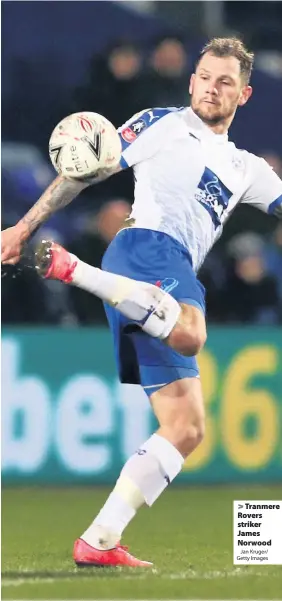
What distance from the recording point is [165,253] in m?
4.57

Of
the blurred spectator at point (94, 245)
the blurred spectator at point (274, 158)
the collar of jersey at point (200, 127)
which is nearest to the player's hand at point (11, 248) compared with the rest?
the collar of jersey at point (200, 127)

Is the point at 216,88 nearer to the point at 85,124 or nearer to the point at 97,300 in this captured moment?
the point at 85,124

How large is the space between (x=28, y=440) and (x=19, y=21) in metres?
2.47

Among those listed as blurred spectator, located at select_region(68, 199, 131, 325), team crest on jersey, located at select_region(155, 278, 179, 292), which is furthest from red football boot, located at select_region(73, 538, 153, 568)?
blurred spectator, located at select_region(68, 199, 131, 325)

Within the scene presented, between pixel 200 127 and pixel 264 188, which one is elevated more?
pixel 200 127

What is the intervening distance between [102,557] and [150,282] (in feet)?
3.14

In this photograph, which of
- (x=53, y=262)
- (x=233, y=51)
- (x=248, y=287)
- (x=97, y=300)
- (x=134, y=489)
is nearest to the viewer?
(x=53, y=262)

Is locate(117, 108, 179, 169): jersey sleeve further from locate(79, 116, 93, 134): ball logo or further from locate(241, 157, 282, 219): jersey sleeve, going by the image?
locate(241, 157, 282, 219): jersey sleeve

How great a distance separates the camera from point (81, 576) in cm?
422

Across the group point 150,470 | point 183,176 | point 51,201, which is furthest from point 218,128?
point 150,470

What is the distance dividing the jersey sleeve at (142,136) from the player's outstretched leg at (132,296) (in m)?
0.53

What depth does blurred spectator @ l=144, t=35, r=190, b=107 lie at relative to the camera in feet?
23.2

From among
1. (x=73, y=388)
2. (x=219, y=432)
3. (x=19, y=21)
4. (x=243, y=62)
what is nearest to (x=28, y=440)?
(x=73, y=388)

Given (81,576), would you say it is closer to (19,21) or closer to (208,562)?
(208,562)
